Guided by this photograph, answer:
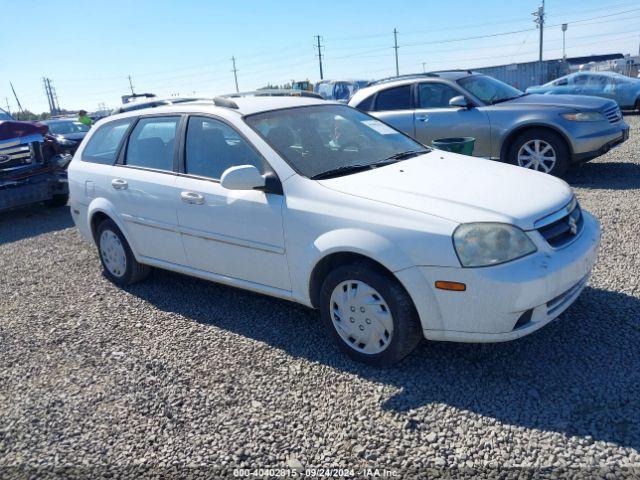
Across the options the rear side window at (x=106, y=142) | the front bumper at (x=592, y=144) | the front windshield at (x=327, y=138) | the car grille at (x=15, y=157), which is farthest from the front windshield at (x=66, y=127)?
the front bumper at (x=592, y=144)

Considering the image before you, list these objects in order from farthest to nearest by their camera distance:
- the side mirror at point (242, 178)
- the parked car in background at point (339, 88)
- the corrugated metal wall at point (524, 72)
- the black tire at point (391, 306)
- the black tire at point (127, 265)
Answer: the corrugated metal wall at point (524, 72)
the parked car in background at point (339, 88)
the black tire at point (127, 265)
the side mirror at point (242, 178)
the black tire at point (391, 306)

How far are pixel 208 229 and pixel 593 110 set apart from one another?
5964 mm

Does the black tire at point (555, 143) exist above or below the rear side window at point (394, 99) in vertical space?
below

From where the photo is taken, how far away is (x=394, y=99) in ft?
27.6

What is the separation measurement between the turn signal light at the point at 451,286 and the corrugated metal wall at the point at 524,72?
104 feet

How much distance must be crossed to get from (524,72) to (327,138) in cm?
3276

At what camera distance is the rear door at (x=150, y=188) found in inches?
168

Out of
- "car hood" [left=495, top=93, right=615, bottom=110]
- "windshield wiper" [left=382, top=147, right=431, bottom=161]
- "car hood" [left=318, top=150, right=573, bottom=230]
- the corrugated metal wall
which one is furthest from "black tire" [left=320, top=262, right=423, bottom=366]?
the corrugated metal wall

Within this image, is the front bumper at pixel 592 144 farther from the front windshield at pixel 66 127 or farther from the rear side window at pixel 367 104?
the front windshield at pixel 66 127

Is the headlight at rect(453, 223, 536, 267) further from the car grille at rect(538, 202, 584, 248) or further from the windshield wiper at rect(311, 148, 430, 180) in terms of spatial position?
the windshield wiper at rect(311, 148, 430, 180)

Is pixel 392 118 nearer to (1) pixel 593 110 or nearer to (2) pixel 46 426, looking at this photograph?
(1) pixel 593 110

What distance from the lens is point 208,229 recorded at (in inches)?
155

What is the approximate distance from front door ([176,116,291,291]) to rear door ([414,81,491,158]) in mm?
4719

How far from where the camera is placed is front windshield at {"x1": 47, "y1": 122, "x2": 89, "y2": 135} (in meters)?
15.4
